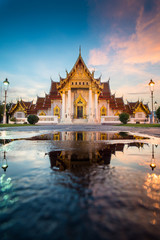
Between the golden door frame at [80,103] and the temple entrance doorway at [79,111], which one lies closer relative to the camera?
the golden door frame at [80,103]

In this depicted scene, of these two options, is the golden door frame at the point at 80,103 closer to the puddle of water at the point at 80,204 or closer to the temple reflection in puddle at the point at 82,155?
the temple reflection in puddle at the point at 82,155

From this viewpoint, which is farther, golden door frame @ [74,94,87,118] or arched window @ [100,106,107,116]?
arched window @ [100,106,107,116]

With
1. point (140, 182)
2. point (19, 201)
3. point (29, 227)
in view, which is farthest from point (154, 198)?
point (19, 201)

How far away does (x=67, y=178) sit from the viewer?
164 cm

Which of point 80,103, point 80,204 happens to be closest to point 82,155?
point 80,204

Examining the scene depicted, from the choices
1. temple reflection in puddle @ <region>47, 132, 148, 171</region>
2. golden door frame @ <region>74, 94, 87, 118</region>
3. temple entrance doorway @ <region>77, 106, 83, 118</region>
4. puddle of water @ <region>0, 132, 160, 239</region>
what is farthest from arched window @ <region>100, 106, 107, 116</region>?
puddle of water @ <region>0, 132, 160, 239</region>

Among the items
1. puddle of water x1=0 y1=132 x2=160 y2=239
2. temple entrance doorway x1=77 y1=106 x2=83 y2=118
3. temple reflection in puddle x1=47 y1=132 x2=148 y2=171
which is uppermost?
Answer: temple entrance doorway x1=77 y1=106 x2=83 y2=118

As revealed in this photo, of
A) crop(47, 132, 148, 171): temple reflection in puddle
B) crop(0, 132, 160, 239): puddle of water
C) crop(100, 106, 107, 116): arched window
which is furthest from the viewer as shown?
crop(100, 106, 107, 116): arched window

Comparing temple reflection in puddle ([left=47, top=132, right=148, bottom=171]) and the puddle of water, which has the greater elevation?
the puddle of water

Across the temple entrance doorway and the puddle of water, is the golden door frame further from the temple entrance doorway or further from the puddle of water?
the puddle of water

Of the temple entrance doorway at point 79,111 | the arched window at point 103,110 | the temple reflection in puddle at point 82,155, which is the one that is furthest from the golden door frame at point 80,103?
the temple reflection in puddle at point 82,155

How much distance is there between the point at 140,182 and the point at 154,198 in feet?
1.05

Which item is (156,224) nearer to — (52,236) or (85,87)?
(52,236)

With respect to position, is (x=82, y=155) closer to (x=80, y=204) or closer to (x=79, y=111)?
(x=80, y=204)
